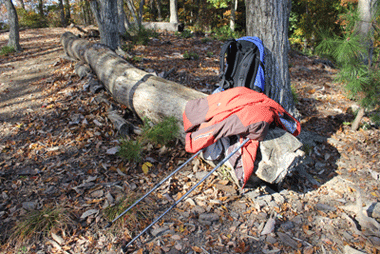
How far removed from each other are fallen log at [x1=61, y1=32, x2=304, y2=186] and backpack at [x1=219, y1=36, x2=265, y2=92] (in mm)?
564

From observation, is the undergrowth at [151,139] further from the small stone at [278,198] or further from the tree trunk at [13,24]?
the tree trunk at [13,24]

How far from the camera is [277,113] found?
112 inches

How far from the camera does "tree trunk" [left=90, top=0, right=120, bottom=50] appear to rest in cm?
676

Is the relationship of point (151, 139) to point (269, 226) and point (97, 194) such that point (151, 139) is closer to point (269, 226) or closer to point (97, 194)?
point (97, 194)

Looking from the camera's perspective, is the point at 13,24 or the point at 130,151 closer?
the point at 130,151

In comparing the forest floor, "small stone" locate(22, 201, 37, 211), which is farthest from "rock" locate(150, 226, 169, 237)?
"small stone" locate(22, 201, 37, 211)

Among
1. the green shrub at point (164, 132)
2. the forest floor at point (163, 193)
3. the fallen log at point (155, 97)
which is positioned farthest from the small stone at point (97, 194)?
the fallen log at point (155, 97)

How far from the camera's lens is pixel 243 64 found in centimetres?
331

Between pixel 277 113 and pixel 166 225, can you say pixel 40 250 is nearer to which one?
pixel 166 225

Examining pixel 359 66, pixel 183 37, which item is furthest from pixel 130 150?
pixel 183 37

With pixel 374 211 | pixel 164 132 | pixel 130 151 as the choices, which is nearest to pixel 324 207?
pixel 374 211

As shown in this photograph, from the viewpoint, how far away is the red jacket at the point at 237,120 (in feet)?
8.62

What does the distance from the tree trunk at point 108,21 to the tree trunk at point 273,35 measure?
4.73 m

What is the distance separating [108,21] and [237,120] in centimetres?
601
